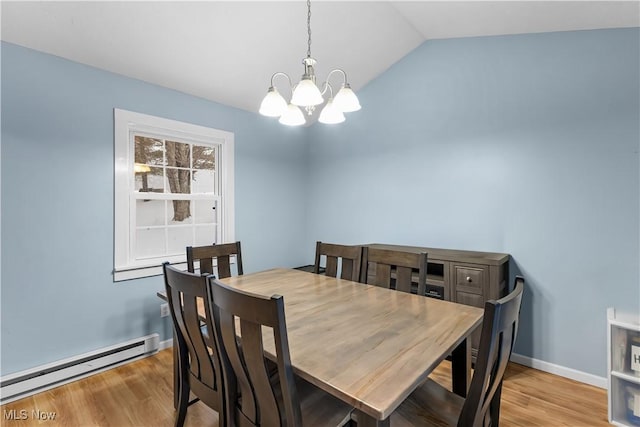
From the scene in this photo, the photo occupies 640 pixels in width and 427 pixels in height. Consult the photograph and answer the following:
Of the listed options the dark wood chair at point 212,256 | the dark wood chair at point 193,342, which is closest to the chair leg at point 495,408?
the dark wood chair at point 193,342

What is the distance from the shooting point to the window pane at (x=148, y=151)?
2.57 meters

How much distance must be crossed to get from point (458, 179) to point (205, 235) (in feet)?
8.07

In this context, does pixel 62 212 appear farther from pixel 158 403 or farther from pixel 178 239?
pixel 158 403

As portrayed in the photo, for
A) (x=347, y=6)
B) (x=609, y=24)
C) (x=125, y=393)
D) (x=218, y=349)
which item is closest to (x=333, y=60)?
(x=347, y=6)

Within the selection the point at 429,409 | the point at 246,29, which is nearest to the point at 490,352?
the point at 429,409

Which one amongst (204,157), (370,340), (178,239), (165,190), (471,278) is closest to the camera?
(370,340)

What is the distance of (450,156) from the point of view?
2.74 metres

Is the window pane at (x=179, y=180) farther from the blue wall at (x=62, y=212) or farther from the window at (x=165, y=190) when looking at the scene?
the blue wall at (x=62, y=212)

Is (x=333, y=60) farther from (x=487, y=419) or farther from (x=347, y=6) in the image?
(x=487, y=419)

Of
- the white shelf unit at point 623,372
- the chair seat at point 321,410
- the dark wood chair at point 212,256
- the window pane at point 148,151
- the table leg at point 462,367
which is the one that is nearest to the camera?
the chair seat at point 321,410

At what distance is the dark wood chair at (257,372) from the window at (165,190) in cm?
172

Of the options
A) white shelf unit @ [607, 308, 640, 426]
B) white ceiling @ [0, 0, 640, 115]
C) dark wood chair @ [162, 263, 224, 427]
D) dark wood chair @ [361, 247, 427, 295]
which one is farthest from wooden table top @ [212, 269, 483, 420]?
white ceiling @ [0, 0, 640, 115]

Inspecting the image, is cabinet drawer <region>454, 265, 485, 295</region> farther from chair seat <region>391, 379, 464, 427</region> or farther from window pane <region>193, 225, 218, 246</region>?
window pane <region>193, 225, 218, 246</region>

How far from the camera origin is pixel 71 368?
2.14m
